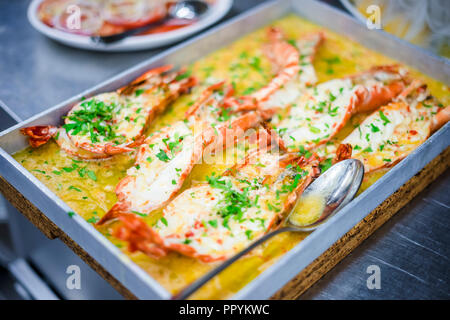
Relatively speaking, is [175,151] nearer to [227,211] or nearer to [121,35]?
[227,211]

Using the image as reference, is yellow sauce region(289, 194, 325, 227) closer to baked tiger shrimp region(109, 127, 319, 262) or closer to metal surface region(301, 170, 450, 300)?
baked tiger shrimp region(109, 127, 319, 262)

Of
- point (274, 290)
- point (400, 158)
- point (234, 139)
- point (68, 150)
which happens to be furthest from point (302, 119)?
point (68, 150)

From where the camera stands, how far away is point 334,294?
1.77m

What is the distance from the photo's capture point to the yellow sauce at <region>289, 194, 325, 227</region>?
1797 mm

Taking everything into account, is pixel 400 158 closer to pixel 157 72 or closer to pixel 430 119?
pixel 430 119

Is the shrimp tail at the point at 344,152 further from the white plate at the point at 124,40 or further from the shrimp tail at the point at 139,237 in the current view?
the white plate at the point at 124,40

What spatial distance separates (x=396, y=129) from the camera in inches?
86.3

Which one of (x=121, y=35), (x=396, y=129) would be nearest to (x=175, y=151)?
(x=396, y=129)

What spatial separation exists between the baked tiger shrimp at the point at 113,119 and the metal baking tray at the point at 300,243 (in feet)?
0.25

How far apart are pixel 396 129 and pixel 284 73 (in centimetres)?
70

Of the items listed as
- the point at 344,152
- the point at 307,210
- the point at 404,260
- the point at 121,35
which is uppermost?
the point at 121,35

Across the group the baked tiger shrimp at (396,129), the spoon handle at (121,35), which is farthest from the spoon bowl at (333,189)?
the spoon handle at (121,35)

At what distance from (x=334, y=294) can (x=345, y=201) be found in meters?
0.37

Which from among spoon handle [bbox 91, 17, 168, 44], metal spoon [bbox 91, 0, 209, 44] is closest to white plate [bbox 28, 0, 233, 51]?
spoon handle [bbox 91, 17, 168, 44]
